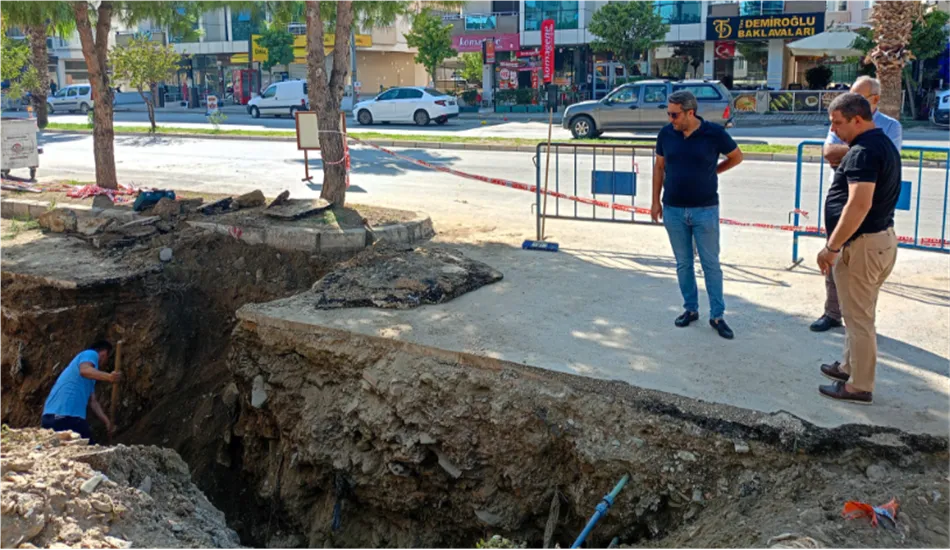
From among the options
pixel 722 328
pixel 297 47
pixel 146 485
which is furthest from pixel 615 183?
pixel 297 47

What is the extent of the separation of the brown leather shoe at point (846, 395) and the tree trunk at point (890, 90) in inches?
601

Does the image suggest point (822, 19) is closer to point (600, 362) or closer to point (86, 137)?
point (86, 137)

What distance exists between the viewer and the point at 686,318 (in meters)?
6.56

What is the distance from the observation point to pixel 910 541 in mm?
3877

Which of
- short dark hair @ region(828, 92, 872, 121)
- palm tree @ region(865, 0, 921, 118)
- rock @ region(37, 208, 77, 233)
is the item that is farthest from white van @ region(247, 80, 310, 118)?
short dark hair @ region(828, 92, 872, 121)

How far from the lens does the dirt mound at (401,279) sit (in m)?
7.19

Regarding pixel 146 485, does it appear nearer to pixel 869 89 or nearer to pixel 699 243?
pixel 699 243

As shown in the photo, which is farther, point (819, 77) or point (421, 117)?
point (819, 77)

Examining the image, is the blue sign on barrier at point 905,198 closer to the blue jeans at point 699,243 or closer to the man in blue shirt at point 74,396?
the blue jeans at point 699,243

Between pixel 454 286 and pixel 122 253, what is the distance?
4.50m

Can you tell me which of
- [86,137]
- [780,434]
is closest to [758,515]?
[780,434]

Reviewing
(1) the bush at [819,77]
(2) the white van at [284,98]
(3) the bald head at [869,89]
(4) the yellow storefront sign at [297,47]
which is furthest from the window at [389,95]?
(3) the bald head at [869,89]

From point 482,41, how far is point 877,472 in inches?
1536

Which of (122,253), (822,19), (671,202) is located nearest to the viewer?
(671,202)
